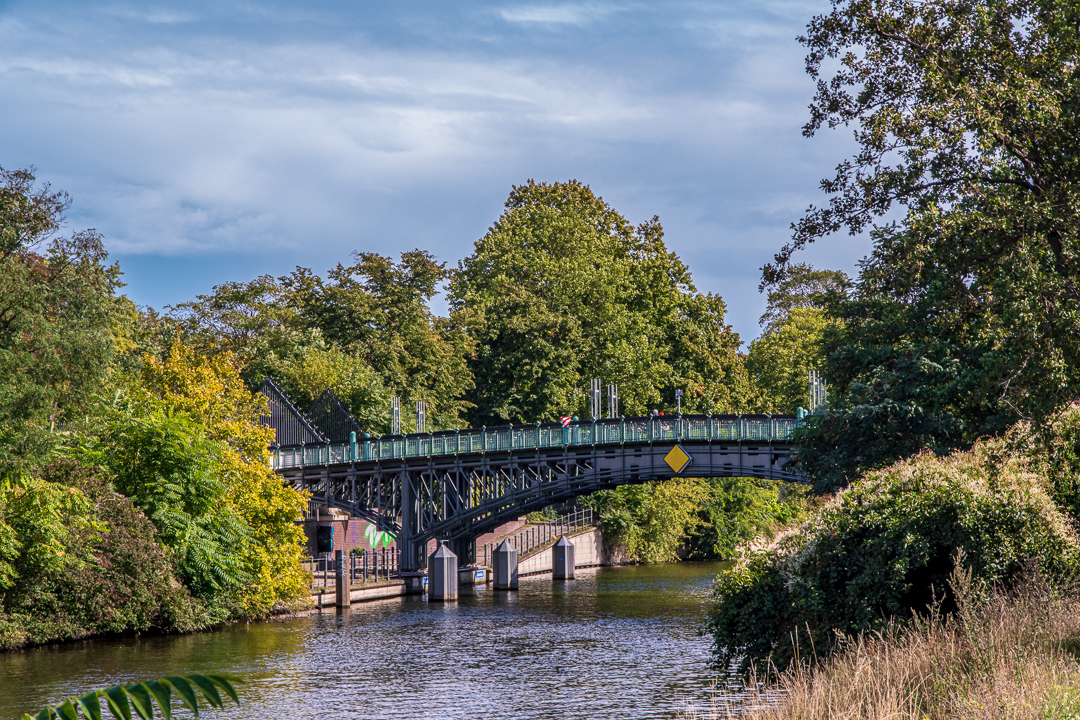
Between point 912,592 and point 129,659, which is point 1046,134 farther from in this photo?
point 129,659

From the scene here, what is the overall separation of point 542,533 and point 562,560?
5.22 meters

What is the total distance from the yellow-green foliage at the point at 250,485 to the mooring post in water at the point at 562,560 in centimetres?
1758

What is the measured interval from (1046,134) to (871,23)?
2.95 m

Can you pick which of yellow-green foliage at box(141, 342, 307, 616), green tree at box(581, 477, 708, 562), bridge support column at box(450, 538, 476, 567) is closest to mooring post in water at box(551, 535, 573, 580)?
bridge support column at box(450, 538, 476, 567)

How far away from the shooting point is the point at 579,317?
202ft

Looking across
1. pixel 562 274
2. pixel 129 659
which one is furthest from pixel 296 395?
pixel 129 659

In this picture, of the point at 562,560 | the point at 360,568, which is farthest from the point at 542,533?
the point at 360,568

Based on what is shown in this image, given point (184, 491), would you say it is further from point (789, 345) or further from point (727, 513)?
point (789, 345)

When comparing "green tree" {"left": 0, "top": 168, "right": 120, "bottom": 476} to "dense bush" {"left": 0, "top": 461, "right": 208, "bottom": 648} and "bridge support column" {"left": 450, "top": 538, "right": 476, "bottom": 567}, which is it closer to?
"dense bush" {"left": 0, "top": 461, "right": 208, "bottom": 648}

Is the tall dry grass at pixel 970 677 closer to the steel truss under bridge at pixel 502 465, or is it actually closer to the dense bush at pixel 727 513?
the steel truss under bridge at pixel 502 465

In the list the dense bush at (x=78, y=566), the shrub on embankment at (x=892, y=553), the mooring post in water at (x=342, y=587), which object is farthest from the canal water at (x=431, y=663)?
the shrub on embankment at (x=892, y=553)

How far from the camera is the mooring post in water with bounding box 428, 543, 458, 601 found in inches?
1635

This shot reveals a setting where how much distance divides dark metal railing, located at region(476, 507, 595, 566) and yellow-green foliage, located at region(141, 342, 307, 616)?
18487mm

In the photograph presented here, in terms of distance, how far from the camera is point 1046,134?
1448cm
